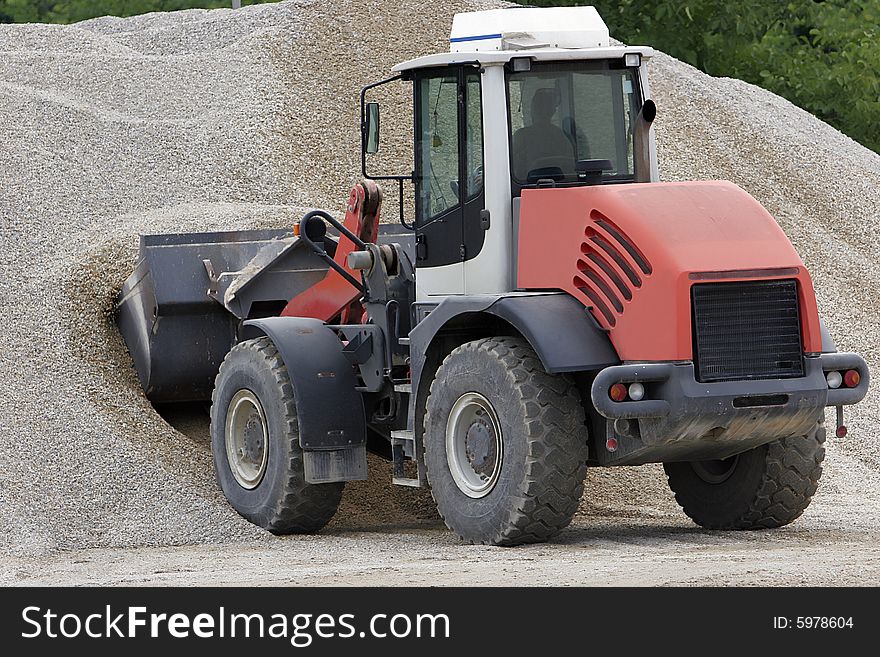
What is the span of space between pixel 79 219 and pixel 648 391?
735cm

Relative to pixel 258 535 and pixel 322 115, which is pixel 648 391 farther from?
pixel 322 115

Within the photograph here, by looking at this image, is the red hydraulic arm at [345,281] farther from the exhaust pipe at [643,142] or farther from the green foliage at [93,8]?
the green foliage at [93,8]

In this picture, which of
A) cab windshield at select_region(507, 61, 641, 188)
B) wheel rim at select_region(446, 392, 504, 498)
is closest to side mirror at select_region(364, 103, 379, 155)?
cab windshield at select_region(507, 61, 641, 188)

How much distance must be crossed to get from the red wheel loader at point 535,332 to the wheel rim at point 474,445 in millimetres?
16

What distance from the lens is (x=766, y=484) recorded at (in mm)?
9211

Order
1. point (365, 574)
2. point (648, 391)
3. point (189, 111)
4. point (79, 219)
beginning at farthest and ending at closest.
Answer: point (189, 111) → point (79, 219) → point (648, 391) → point (365, 574)

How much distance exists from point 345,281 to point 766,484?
10.0 ft

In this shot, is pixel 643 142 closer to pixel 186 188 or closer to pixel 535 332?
pixel 535 332

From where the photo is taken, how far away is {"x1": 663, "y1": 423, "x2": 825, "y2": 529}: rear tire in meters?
9.21

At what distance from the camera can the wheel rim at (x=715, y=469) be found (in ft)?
31.2

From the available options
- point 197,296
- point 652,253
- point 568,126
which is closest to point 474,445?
point 652,253

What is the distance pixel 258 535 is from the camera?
995 centimetres

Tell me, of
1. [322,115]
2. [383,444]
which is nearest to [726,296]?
[383,444]

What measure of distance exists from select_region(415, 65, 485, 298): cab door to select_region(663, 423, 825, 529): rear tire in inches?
78.2
